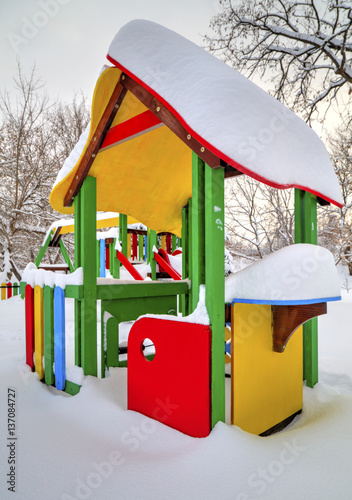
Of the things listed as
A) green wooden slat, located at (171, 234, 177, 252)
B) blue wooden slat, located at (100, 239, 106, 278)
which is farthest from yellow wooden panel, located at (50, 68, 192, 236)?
green wooden slat, located at (171, 234, 177, 252)

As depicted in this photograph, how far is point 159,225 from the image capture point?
4.22m

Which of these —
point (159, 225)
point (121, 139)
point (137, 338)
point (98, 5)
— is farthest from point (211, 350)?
point (98, 5)

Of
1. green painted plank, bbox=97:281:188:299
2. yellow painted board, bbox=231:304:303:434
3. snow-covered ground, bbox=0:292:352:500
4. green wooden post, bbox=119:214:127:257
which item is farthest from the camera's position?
green wooden post, bbox=119:214:127:257

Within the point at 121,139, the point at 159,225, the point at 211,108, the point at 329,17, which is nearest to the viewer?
the point at 211,108

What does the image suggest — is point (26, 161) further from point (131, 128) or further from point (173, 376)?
point (173, 376)

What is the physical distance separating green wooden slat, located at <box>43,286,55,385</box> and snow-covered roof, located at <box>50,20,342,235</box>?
0.98m

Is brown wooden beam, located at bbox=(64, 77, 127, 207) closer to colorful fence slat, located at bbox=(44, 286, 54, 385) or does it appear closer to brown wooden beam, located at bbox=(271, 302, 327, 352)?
colorful fence slat, located at bbox=(44, 286, 54, 385)

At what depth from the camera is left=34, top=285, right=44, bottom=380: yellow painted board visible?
3100 mm

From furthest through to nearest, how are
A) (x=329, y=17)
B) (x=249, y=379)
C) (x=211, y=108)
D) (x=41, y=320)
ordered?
1. (x=329, y=17)
2. (x=41, y=320)
3. (x=249, y=379)
4. (x=211, y=108)

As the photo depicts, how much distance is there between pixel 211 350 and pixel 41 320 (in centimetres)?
196

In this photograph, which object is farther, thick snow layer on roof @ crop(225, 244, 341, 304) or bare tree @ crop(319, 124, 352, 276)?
bare tree @ crop(319, 124, 352, 276)

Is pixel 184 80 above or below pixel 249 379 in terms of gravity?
above

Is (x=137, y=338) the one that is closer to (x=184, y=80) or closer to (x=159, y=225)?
(x=184, y=80)

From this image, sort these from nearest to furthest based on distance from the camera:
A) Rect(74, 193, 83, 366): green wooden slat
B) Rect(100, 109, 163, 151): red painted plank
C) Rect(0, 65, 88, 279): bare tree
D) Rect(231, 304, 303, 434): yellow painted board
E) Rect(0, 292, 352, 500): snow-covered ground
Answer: Rect(0, 292, 352, 500): snow-covered ground → Rect(231, 304, 303, 434): yellow painted board → Rect(100, 109, 163, 151): red painted plank → Rect(74, 193, 83, 366): green wooden slat → Rect(0, 65, 88, 279): bare tree
